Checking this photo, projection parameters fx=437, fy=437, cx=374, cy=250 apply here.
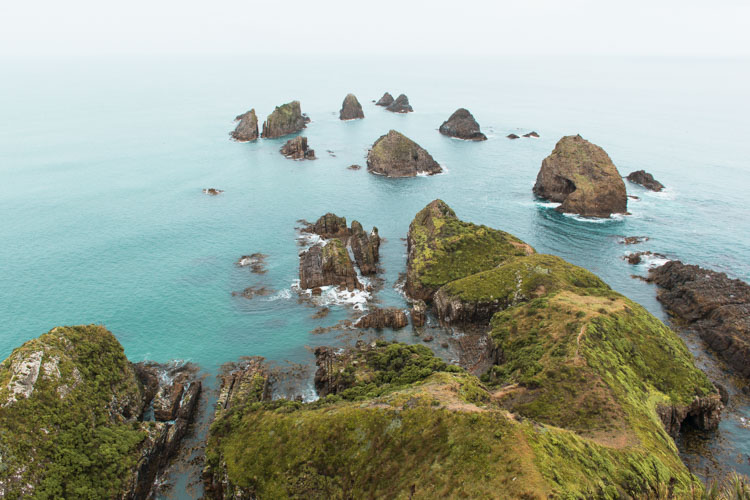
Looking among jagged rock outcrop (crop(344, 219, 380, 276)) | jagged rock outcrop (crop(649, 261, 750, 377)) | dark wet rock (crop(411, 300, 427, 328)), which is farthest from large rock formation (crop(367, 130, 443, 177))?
dark wet rock (crop(411, 300, 427, 328))

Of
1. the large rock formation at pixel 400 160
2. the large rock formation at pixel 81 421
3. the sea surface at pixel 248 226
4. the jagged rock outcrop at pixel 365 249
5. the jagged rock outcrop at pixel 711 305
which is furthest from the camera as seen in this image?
the large rock formation at pixel 400 160

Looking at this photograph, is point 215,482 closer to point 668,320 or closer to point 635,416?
point 635,416

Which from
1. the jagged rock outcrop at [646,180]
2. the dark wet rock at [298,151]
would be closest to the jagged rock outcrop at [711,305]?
the jagged rock outcrop at [646,180]

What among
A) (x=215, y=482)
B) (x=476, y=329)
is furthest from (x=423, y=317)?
(x=215, y=482)

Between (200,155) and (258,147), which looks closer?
(200,155)

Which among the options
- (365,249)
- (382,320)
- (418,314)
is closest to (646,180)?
(365,249)

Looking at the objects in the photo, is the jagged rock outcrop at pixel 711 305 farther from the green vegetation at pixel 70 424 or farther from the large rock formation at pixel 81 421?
the green vegetation at pixel 70 424

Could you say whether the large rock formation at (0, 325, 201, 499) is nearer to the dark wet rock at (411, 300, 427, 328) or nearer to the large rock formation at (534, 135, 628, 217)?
the dark wet rock at (411, 300, 427, 328)
